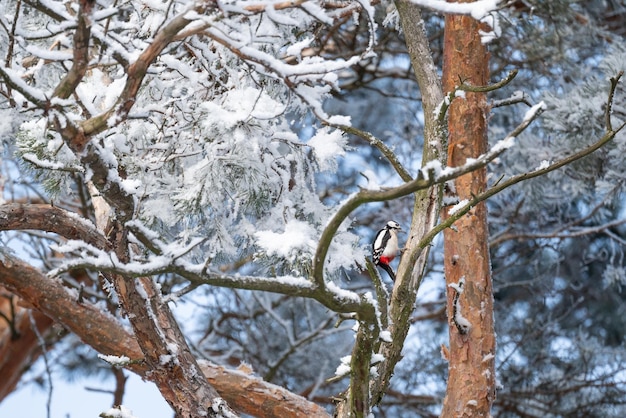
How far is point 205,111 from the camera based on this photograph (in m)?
1.88

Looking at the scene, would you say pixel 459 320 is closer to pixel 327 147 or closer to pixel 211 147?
pixel 327 147

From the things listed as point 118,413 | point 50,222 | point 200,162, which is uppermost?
point 200,162

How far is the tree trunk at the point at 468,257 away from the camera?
7.29 ft

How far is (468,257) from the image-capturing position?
7.64ft

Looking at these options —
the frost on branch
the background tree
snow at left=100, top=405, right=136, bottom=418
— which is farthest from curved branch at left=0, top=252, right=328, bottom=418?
snow at left=100, top=405, right=136, bottom=418

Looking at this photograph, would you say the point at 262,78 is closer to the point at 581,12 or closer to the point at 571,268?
the point at 581,12

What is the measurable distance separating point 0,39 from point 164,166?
1.79ft

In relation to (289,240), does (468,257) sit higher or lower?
higher

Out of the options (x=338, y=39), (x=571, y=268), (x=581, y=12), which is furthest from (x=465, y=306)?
(x=571, y=268)

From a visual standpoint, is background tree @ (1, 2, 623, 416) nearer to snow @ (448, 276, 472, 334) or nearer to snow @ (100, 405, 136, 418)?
snow @ (100, 405, 136, 418)

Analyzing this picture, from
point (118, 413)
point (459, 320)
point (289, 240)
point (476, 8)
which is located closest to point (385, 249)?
point (459, 320)

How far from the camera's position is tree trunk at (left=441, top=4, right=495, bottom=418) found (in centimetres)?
222

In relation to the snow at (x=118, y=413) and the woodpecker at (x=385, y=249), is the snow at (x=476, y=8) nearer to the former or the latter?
the woodpecker at (x=385, y=249)

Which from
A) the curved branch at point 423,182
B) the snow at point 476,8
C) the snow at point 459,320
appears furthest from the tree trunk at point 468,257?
the curved branch at point 423,182
